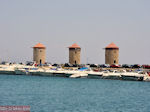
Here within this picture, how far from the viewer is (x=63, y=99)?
50.5m

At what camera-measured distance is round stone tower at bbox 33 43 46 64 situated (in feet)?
501

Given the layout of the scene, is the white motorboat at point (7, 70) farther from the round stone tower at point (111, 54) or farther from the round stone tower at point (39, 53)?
the round stone tower at point (111, 54)

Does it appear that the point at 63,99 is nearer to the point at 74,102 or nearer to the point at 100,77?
the point at 74,102

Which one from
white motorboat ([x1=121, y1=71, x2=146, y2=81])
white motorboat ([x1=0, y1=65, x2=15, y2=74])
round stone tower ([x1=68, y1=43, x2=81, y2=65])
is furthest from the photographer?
round stone tower ([x1=68, y1=43, x2=81, y2=65])

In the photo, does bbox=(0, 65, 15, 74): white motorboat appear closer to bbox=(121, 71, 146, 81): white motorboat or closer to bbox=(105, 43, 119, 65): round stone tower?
bbox=(121, 71, 146, 81): white motorboat

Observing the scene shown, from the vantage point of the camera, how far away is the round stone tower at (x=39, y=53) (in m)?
153

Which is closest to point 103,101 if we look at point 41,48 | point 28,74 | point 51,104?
point 51,104

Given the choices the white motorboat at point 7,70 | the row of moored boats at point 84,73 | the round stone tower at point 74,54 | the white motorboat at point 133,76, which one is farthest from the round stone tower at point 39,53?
the white motorboat at point 133,76

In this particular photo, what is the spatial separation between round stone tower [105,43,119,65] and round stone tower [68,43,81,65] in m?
10.8

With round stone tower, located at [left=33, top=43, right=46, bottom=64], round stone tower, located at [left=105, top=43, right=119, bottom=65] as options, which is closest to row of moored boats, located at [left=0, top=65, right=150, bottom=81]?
round stone tower, located at [left=33, top=43, right=46, bottom=64]

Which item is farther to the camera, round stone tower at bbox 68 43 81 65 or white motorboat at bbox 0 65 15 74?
round stone tower at bbox 68 43 81 65

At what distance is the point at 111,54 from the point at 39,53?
27873 mm

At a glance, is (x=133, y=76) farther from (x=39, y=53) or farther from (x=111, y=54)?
(x=39, y=53)

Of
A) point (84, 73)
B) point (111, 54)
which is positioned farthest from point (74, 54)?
point (84, 73)
